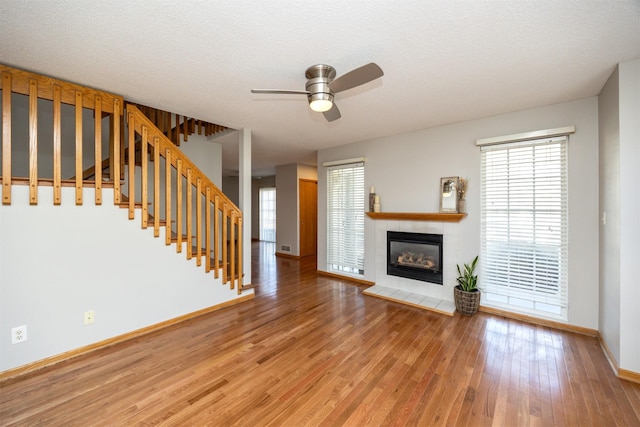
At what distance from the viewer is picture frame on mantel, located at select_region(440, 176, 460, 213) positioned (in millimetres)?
3596

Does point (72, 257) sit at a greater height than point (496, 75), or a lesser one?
lesser

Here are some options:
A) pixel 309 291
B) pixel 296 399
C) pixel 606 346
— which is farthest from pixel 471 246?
pixel 296 399

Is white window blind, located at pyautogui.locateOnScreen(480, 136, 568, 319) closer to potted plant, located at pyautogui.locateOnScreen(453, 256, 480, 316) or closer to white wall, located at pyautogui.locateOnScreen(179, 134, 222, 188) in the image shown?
potted plant, located at pyautogui.locateOnScreen(453, 256, 480, 316)

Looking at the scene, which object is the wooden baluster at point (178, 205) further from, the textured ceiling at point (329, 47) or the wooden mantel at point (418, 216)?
the wooden mantel at point (418, 216)

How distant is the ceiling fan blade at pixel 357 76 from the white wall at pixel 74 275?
8.13ft

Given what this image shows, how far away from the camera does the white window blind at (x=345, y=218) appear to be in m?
4.82

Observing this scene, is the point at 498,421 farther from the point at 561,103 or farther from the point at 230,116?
the point at 230,116

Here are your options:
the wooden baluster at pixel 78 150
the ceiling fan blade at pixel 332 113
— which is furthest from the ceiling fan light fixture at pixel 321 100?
the wooden baluster at pixel 78 150

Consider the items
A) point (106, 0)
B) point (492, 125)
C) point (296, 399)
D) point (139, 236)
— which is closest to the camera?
point (106, 0)

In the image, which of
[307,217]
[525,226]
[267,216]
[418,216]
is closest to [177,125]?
[418,216]

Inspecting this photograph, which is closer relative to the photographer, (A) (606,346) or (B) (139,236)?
(A) (606,346)

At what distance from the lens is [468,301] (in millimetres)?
3285

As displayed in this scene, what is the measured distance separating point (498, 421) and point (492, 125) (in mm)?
3180

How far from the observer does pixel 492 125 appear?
335cm
